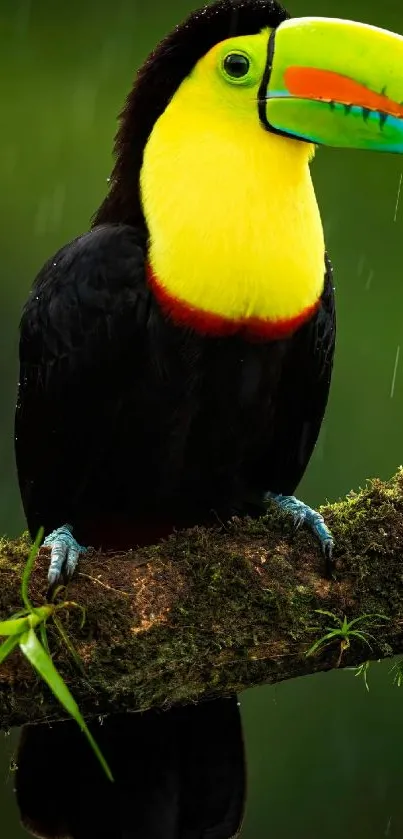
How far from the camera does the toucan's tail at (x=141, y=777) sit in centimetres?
306

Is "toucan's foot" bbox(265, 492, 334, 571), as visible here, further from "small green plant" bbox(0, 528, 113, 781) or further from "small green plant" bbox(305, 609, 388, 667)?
"small green plant" bbox(0, 528, 113, 781)

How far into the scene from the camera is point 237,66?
9.60 ft

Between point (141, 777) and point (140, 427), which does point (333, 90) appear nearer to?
point (140, 427)

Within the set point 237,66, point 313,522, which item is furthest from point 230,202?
point 313,522

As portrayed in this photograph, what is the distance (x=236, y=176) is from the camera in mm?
2908

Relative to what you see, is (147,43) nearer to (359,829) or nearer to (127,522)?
(127,522)

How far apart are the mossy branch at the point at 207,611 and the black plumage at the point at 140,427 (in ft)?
1.41

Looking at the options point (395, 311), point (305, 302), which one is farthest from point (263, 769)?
point (305, 302)

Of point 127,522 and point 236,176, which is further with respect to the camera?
point 127,522

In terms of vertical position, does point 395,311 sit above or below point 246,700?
above

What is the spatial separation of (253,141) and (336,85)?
0.21m

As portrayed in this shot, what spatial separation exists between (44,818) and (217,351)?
1161 millimetres

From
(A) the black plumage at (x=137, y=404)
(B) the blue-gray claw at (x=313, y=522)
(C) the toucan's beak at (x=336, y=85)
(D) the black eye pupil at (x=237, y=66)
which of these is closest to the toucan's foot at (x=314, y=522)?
(B) the blue-gray claw at (x=313, y=522)

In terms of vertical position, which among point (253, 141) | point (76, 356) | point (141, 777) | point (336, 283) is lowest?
point (141, 777)
